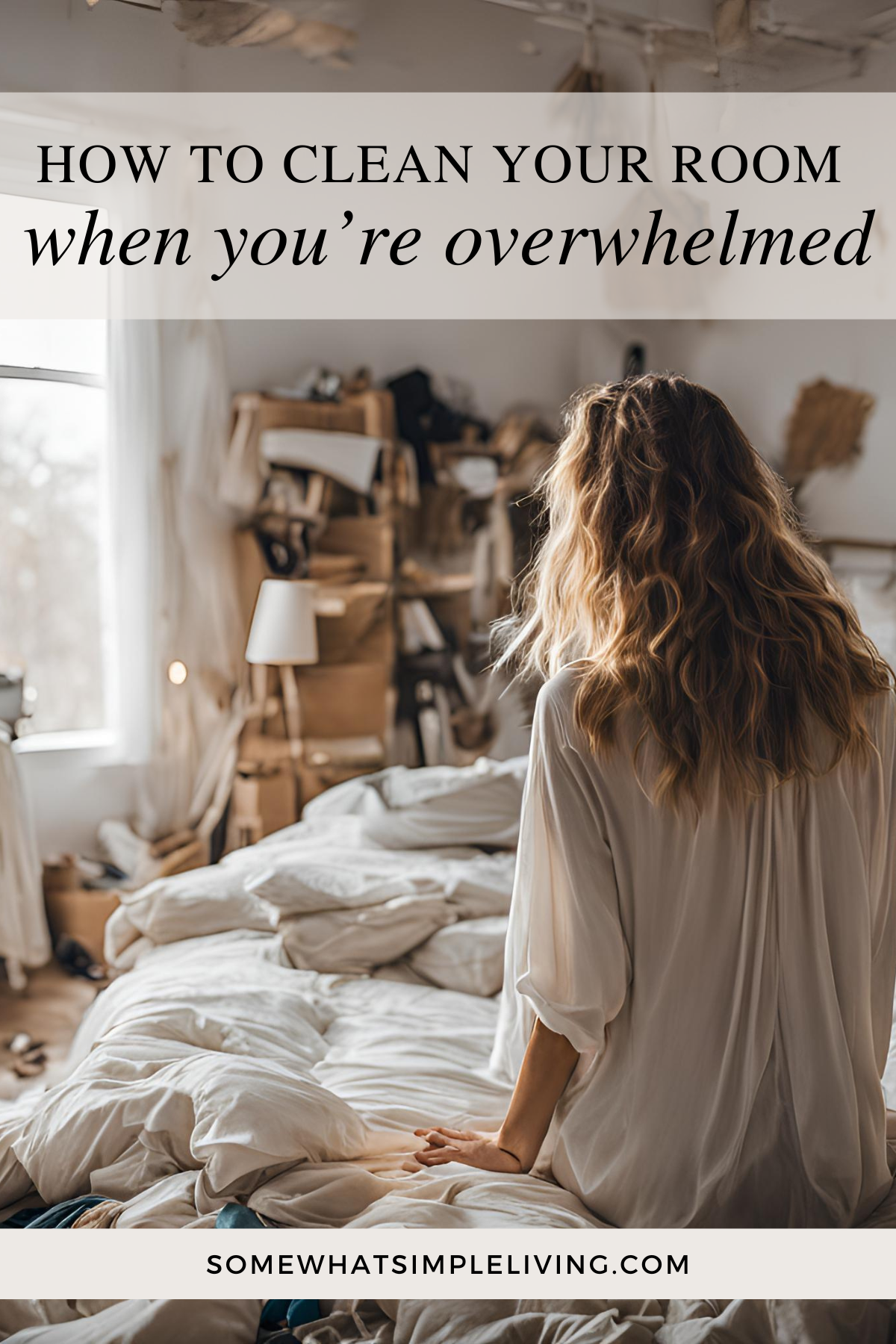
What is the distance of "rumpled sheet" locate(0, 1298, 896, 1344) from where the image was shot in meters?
0.86

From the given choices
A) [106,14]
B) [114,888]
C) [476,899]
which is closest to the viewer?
[106,14]

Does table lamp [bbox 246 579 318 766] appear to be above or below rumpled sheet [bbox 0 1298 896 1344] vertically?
above

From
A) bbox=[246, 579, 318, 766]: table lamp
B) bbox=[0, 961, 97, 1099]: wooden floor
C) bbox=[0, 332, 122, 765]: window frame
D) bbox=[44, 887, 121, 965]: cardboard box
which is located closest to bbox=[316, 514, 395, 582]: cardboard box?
bbox=[246, 579, 318, 766]: table lamp

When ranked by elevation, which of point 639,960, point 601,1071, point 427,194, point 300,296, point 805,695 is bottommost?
point 601,1071

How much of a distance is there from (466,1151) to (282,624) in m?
2.07

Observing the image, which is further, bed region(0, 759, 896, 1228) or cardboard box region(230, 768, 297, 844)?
cardboard box region(230, 768, 297, 844)

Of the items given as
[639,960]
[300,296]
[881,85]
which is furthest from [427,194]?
[300,296]

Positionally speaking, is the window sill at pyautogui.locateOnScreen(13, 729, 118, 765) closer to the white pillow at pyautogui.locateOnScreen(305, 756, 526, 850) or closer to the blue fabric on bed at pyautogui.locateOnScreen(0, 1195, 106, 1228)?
the white pillow at pyautogui.locateOnScreen(305, 756, 526, 850)

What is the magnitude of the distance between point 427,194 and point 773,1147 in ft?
3.37

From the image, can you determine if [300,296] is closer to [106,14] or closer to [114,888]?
[106,14]

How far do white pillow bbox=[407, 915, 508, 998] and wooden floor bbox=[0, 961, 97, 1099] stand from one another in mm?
869

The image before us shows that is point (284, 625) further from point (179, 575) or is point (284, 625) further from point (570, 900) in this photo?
point (570, 900)

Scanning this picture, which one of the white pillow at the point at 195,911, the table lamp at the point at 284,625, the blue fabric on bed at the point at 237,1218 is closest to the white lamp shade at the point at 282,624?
the table lamp at the point at 284,625

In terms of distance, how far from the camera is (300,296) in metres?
2.14
